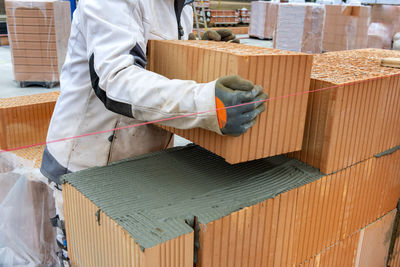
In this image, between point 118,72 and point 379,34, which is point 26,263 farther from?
point 379,34

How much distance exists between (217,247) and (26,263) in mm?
1818

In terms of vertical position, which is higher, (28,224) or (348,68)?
(348,68)

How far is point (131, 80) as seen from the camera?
1.33m

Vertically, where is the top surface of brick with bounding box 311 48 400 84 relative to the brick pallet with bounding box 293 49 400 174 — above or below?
above

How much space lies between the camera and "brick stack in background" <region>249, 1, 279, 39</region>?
13953mm

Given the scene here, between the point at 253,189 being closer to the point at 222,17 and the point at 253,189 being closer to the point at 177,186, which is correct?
the point at 177,186

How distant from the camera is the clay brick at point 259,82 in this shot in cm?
132

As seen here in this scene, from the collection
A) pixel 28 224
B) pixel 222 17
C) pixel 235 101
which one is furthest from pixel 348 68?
pixel 222 17

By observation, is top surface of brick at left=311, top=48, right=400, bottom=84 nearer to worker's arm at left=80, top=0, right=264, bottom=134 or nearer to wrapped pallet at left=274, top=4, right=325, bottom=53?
worker's arm at left=80, top=0, right=264, bottom=134

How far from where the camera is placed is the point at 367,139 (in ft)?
6.09

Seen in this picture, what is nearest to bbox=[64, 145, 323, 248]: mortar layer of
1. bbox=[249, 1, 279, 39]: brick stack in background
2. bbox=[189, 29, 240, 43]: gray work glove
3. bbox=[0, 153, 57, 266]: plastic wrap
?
bbox=[189, 29, 240, 43]: gray work glove

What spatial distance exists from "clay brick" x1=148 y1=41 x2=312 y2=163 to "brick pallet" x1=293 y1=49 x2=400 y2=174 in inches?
6.3

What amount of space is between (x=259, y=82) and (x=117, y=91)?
0.50 meters

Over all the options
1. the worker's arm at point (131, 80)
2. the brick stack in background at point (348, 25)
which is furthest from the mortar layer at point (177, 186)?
the brick stack in background at point (348, 25)
